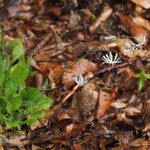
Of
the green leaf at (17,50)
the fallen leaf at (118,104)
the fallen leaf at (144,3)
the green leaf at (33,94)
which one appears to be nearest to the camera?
the green leaf at (33,94)

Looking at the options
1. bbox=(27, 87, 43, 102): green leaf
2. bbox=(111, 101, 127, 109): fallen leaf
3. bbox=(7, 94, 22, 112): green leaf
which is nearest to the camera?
bbox=(7, 94, 22, 112): green leaf

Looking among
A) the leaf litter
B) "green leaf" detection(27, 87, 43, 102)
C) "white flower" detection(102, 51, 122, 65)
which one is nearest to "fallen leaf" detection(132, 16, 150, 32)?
the leaf litter

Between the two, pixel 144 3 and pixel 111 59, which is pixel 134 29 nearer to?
pixel 144 3

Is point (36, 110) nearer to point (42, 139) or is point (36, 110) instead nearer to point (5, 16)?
point (42, 139)

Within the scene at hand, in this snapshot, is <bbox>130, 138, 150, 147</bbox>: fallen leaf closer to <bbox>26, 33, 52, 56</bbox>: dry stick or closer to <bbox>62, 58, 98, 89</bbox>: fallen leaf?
<bbox>62, 58, 98, 89</bbox>: fallen leaf

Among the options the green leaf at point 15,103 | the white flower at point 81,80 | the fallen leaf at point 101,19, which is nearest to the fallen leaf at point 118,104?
the white flower at point 81,80

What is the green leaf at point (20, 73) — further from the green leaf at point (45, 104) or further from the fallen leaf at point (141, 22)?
the fallen leaf at point (141, 22)

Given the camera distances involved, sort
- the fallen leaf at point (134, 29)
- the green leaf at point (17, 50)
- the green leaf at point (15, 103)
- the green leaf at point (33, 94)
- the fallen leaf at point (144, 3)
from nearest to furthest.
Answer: the green leaf at point (15, 103)
the green leaf at point (33, 94)
the green leaf at point (17, 50)
the fallen leaf at point (134, 29)
the fallen leaf at point (144, 3)
